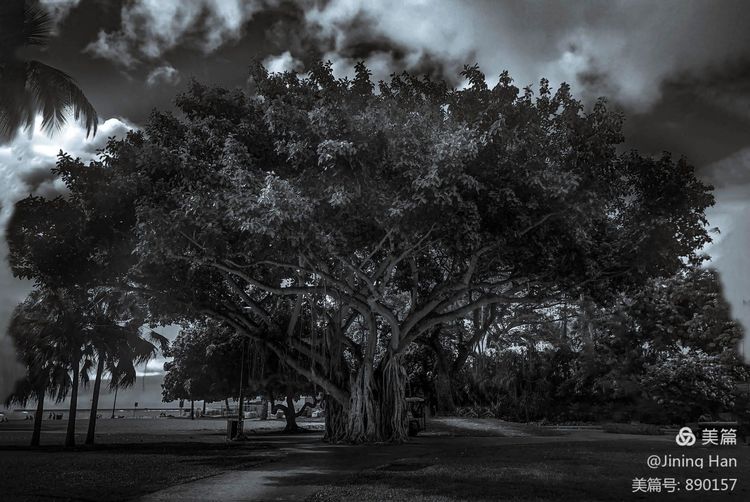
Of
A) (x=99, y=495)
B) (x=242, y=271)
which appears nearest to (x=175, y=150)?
(x=242, y=271)

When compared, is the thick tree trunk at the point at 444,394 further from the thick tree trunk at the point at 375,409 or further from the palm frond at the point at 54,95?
the palm frond at the point at 54,95

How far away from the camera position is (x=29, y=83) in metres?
14.4

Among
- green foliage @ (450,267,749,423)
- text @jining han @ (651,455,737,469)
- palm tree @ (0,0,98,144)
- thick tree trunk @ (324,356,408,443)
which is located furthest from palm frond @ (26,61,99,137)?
green foliage @ (450,267,749,423)

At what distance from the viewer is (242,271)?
59.6ft

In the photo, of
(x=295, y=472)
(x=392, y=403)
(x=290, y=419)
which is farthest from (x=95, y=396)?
(x=295, y=472)

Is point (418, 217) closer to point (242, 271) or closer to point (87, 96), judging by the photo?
point (242, 271)

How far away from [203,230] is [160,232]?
1001 millimetres

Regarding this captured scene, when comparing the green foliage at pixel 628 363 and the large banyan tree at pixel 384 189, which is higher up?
the large banyan tree at pixel 384 189

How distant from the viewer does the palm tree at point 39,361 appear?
22.0 metres

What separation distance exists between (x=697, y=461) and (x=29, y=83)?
1760 cm

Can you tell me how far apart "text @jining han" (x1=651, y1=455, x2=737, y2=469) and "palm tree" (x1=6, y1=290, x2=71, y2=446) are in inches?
789

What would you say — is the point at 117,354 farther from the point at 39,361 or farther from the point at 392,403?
the point at 392,403

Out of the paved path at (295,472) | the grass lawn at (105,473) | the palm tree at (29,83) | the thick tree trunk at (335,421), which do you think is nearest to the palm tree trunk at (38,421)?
the grass lawn at (105,473)

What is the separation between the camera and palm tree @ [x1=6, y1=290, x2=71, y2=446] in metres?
22.0
